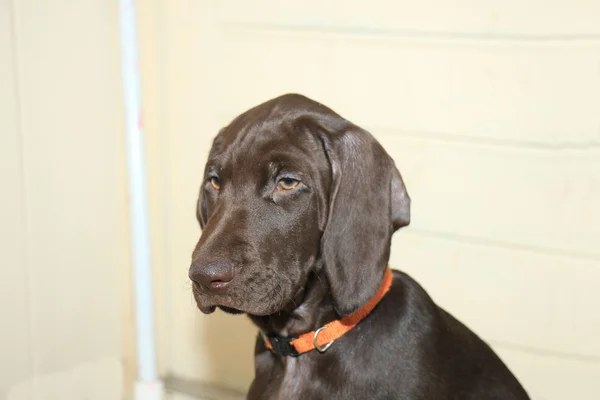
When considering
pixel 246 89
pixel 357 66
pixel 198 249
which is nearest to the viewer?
pixel 198 249

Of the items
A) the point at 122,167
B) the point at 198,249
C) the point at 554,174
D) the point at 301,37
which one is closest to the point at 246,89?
the point at 301,37

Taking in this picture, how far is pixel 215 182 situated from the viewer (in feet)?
10.4

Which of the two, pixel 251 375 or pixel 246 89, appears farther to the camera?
pixel 251 375

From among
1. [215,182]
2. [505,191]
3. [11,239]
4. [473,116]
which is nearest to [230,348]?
[11,239]

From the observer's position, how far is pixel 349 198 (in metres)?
2.97

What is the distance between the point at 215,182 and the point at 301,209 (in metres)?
0.42

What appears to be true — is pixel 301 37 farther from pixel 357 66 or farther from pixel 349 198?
pixel 349 198

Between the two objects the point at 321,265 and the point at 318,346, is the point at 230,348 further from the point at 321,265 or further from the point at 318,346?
the point at 321,265

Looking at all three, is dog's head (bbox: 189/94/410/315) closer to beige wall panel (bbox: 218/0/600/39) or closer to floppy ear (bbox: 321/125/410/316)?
floppy ear (bbox: 321/125/410/316)

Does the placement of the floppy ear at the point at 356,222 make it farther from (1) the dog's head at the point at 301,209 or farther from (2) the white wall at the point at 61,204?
(2) the white wall at the point at 61,204

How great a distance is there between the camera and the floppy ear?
2.96 metres

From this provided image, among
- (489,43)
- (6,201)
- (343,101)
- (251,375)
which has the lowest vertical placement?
(251,375)

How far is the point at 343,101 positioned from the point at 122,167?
136 centimetres

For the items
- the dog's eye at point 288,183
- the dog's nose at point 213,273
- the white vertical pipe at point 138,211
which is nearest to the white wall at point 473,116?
the white vertical pipe at point 138,211
